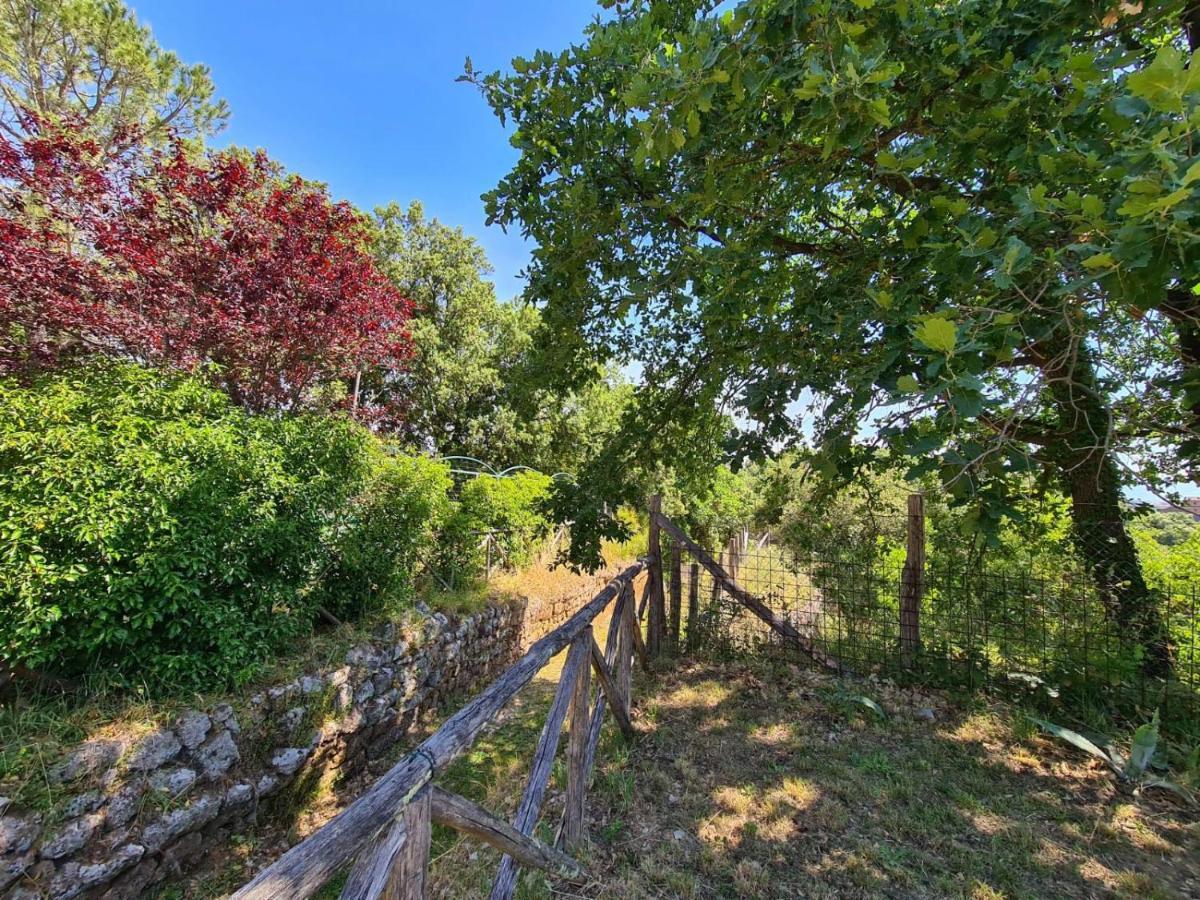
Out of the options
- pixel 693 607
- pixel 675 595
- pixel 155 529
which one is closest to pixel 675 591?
pixel 675 595

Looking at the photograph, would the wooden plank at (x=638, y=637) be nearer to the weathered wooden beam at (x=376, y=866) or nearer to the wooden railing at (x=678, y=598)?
the wooden railing at (x=678, y=598)

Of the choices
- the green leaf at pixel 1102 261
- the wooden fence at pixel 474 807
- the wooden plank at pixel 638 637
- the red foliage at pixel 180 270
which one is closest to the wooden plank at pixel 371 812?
the wooden fence at pixel 474 807

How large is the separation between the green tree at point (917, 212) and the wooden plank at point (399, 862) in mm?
1747

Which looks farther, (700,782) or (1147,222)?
(700,782)

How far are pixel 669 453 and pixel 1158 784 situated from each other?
3.66 metres

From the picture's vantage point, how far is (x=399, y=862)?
106 centimetres

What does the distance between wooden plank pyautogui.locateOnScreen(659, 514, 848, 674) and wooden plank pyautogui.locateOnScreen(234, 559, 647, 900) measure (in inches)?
127

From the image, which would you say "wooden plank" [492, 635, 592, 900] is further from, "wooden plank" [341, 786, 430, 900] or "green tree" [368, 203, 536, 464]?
"green tree" [368, 203, 536, 464]

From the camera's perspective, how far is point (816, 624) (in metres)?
4.75

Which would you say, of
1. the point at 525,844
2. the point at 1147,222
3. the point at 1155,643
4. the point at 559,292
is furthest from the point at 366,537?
the point at 1155,643

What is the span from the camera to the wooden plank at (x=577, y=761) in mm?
2357

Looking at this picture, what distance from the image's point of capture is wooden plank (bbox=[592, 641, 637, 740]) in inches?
107

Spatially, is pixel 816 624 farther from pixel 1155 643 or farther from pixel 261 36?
pixel 261 36

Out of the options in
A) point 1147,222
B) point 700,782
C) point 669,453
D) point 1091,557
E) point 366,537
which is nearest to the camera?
point 1147,222
